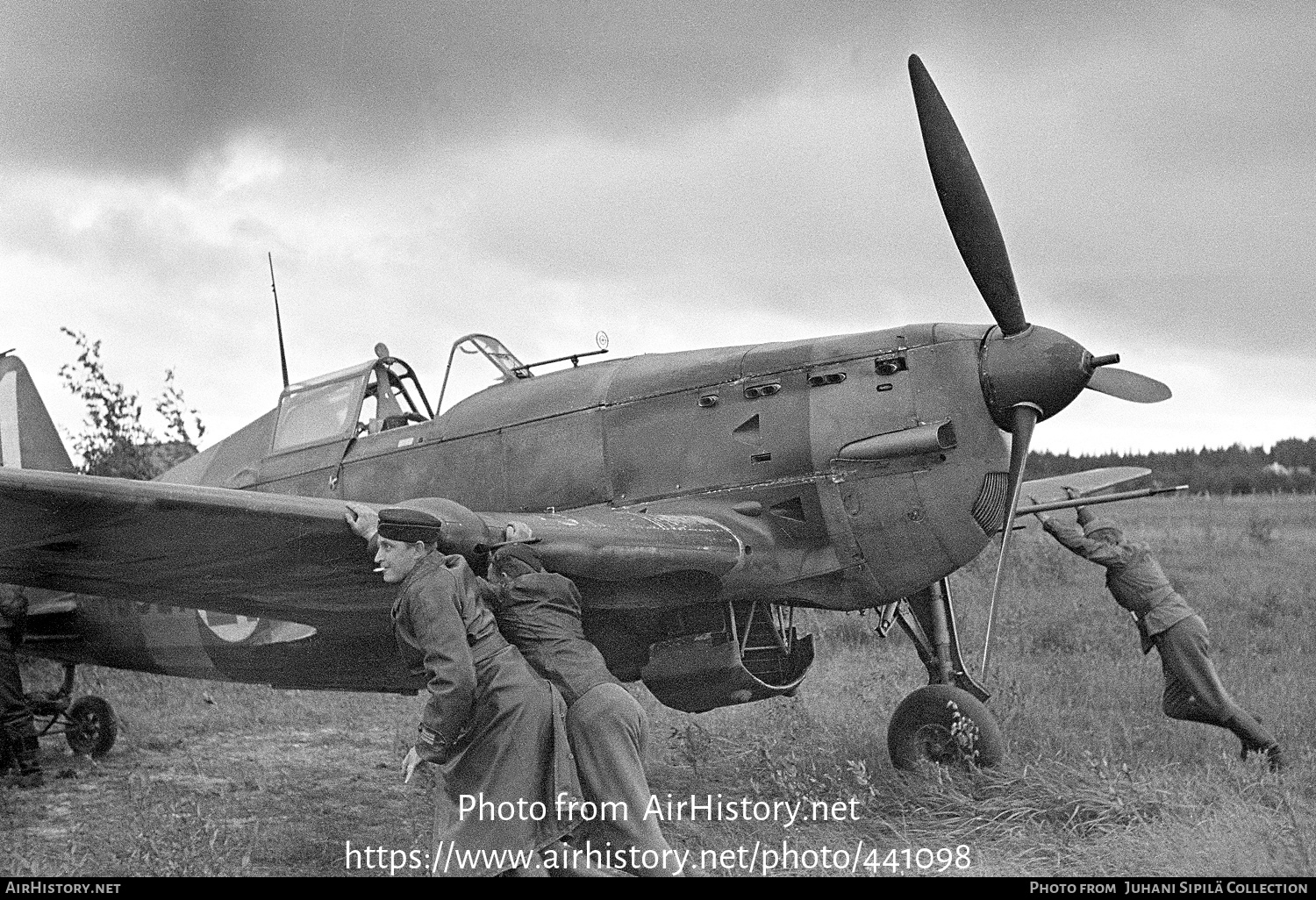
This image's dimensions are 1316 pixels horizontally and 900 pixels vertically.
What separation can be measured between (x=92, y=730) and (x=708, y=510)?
5747 mm

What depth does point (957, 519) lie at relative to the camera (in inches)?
249

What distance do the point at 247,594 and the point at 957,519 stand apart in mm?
3911

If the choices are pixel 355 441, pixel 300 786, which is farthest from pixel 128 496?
pixel 300 786

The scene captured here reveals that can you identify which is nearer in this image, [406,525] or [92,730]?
[406,525]

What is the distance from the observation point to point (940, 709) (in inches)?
269

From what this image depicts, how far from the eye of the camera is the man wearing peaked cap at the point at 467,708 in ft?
15.2

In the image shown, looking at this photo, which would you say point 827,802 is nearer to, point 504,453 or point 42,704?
point 504,453

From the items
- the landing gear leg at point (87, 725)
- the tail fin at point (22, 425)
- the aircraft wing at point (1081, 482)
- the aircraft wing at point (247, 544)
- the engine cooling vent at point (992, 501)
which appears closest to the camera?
the aircraft wing at point (247, 544)

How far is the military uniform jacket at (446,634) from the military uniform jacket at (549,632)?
0.45 feet

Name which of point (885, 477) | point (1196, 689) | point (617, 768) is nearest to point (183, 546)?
point (617, 768)

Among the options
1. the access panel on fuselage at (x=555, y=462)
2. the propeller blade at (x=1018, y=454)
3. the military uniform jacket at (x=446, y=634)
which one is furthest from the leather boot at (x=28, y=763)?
the propeller blade at (x=1018, y=454)

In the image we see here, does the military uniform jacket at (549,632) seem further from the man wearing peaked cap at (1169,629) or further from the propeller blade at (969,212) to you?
the man wearing peaked cap at (1169,629)

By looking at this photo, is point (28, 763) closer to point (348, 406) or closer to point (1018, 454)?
point (348, 406)

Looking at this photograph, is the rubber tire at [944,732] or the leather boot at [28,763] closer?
the rubber tire at [944,732]
